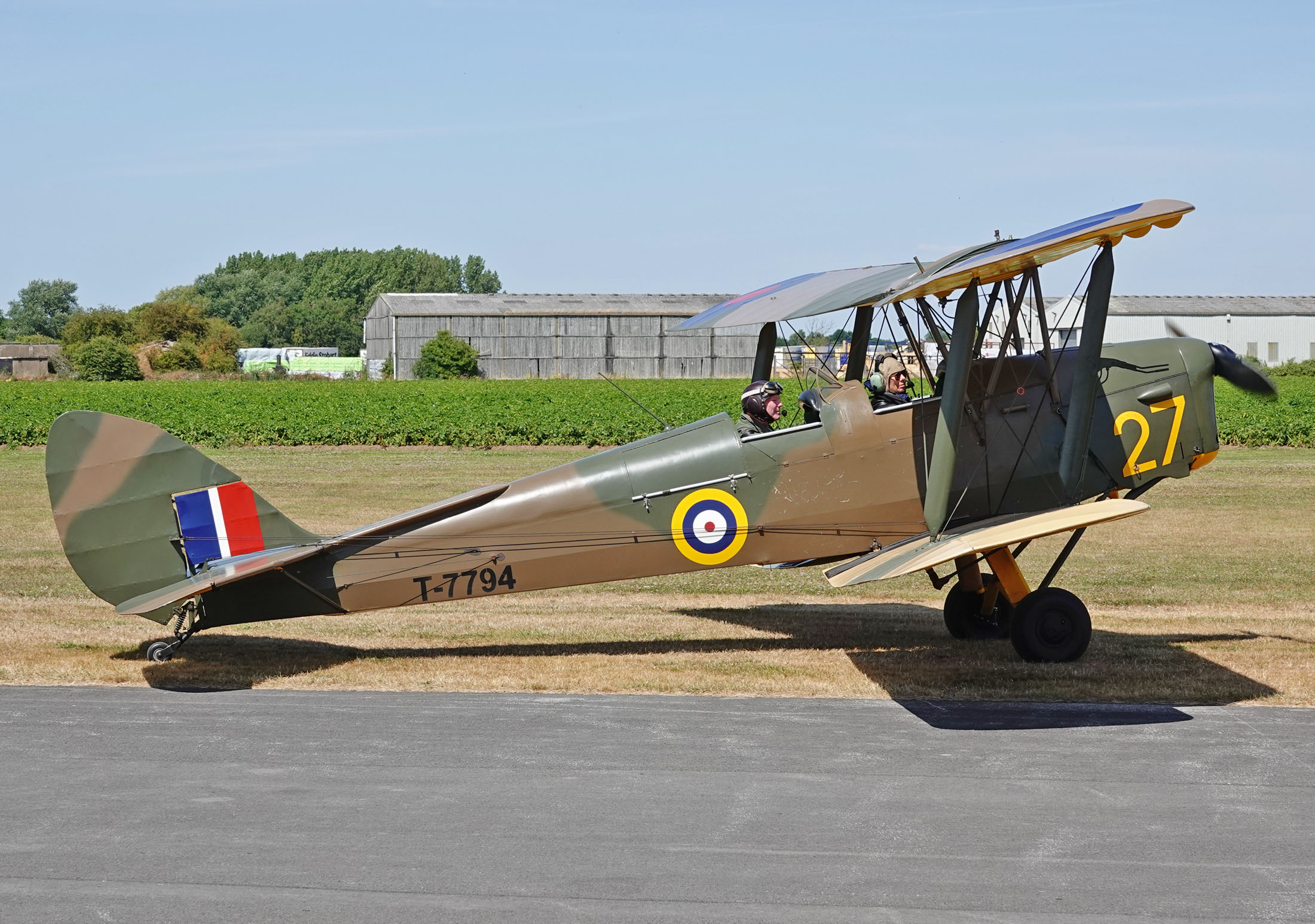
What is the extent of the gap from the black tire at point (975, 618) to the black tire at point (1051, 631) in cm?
110

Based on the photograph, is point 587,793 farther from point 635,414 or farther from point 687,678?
point 635,414

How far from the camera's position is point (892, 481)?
8.98m

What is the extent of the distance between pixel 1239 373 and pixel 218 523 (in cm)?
746

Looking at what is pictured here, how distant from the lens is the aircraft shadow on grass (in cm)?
785

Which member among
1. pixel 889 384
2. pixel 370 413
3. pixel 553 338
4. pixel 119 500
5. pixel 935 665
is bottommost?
pixel 935 665

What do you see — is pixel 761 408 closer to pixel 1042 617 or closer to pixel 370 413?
pixel 1042 617

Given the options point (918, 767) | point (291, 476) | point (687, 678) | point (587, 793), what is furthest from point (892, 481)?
point (291, 476)

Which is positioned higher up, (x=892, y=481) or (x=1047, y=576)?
(x=892, y=481)

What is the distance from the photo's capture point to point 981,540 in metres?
7.77

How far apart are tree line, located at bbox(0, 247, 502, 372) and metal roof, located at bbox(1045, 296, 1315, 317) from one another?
56.6m

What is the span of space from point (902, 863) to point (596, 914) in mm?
1333

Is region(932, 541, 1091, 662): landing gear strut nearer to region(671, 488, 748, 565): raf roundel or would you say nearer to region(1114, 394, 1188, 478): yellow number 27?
region(1114, 394, 1188, 478): yellow number 27

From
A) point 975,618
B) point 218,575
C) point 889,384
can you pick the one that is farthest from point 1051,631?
point 218,575

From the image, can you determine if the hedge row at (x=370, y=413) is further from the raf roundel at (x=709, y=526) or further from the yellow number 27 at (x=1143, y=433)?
the yellow number 27 at (x=1143, y=433)
